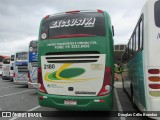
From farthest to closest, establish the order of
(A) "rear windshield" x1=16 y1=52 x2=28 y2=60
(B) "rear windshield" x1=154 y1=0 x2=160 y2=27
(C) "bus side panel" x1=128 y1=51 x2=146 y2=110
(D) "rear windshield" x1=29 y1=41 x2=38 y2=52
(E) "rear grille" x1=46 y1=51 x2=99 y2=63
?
(A) "rear windshield" x1=16 y1=52 x2=28 y2=60
(D) "rear windshield" x1=29 y1=41 x2=38 y2=52
(E) "rear grille" x1=46 y1=51 x2=99 y2=63
(C) "bus side panel" x1=128 y1=51 x2=146 y2=110
(B) "rear windshield" x1=154 y1=0 x2=160 y2=27

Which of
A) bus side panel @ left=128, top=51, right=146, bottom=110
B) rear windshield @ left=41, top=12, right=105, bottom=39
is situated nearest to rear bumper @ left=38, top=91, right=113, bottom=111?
bus side panel @ left=128, top=51, right=146, bottom=110

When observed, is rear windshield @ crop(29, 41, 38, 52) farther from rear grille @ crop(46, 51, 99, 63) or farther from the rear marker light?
the rear marker light

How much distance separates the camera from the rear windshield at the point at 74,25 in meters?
7.95

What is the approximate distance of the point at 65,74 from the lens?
7953 mm

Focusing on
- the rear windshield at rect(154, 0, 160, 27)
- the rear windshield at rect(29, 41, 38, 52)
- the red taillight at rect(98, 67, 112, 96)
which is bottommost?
the red taillight at rect(98, 67, 112, 96)

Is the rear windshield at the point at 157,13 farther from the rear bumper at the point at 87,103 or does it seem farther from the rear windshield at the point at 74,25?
the rear bumper at the point at 87,103

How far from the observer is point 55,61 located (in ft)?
26.7

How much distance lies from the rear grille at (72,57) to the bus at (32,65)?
23.0 feet

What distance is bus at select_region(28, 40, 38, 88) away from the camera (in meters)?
15.0

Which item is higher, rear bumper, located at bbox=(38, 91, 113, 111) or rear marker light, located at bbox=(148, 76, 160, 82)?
rear marker light, located at bbox=(148, 76, 160, 82)

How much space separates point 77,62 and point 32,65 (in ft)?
26.1

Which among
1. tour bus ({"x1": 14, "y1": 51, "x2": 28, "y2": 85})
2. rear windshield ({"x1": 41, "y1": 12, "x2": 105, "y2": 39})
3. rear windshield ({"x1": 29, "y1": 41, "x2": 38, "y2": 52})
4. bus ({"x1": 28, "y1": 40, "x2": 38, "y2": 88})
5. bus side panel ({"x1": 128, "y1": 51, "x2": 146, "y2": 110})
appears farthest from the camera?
tour bus ({"x1": 14, "y1": 51, "x2": 28, "y2": 85})

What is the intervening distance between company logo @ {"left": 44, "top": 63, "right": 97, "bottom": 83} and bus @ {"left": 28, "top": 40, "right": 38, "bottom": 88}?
6987 millimetres

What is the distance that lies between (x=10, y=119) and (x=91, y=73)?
2.89 metres
